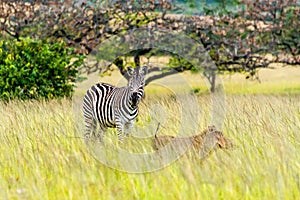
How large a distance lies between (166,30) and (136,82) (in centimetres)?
1430

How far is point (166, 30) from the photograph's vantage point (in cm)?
2136

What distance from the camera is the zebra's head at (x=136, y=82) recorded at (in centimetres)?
712

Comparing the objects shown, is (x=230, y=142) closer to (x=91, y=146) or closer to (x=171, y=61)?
(x=91, y=146)

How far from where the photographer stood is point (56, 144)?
6.42 metres

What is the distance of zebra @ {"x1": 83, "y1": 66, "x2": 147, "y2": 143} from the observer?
23.8ft

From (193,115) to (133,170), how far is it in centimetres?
334

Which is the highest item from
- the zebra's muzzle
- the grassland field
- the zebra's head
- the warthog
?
the zebra's head

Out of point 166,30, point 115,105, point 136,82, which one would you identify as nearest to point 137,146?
point 136,82

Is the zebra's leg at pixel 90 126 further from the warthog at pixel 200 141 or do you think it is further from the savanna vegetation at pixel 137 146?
the warthog at pixel 200 141

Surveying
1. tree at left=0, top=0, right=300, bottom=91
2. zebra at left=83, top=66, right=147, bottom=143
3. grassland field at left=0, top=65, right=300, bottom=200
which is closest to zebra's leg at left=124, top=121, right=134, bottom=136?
zebra at left=83, top=66, right=147, bottom=143

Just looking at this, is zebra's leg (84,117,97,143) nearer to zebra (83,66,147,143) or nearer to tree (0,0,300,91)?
zebra (83,66,147,143)

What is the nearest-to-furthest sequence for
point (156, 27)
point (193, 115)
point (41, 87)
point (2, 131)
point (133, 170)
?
point (133, 170), point (2, 131), point (193, 115), point (41, 87), point (156, 27)

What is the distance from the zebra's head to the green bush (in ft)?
24.4

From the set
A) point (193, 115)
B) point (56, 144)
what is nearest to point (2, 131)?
point (56, 144)
